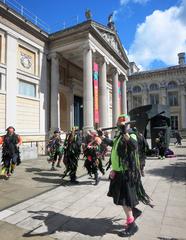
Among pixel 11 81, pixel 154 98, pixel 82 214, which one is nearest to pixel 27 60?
pixel 11 81

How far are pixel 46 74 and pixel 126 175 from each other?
17801 millimetres

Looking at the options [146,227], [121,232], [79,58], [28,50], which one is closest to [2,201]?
[121,232]

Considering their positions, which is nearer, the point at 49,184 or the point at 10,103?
the point at 49,184

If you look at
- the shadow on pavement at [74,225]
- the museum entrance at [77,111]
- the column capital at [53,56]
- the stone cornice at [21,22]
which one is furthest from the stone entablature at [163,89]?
the shadow on pavement at [74,225]

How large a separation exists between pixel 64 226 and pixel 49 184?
3172 millimetres

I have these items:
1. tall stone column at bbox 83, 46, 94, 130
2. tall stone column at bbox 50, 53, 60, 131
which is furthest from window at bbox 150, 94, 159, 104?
tall stone column at bbox 50, 53, 60, 131

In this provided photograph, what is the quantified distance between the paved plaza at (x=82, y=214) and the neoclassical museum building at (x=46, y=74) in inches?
425

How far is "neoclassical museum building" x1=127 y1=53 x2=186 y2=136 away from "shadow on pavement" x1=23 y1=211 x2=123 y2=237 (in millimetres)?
42040

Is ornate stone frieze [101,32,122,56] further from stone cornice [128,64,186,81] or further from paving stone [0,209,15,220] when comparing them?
stone cornice [128,64,186,81]

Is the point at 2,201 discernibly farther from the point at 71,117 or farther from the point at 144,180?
the point at 71,117

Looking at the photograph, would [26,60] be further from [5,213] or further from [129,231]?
[129,231]

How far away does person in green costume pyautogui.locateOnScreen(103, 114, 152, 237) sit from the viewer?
339 centimetres

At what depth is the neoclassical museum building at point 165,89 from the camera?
4344 cm

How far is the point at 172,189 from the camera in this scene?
615 cm
